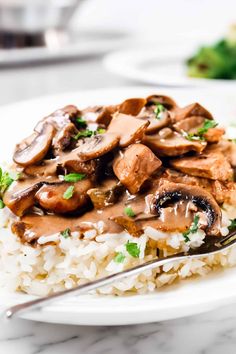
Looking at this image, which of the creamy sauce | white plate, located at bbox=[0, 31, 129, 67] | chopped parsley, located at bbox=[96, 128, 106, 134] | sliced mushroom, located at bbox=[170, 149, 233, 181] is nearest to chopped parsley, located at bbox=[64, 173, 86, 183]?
the creamy sauce

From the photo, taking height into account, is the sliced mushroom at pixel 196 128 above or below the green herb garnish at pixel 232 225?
above

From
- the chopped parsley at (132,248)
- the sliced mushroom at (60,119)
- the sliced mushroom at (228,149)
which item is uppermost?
the sliced mushroom at (60,119)

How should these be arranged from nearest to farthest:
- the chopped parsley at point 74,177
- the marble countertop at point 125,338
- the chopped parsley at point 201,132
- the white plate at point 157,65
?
the marble countertop at point 125,338, the chopped parsley at point 74,177, the chopped parsley at point 201,132, the white plate at point 157,65

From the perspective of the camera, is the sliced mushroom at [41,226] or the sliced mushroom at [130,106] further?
the sliced mushroom at [130,106]

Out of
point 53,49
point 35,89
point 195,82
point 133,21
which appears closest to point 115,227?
point 195,82

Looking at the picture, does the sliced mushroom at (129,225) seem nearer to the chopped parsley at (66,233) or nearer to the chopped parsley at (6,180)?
the chopped parsley at (66,233)

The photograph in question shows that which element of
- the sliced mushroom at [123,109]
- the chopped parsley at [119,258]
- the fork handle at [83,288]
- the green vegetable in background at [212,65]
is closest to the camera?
the fork handle at [83,288]

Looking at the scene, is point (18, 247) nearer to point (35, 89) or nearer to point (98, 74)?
point (35, 89)

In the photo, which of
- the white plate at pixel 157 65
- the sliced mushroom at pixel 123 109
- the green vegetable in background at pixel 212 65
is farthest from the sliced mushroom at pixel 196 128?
the green vegetable in background at pixel 212 65

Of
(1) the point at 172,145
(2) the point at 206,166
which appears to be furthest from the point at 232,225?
(1) the point at 172,145
